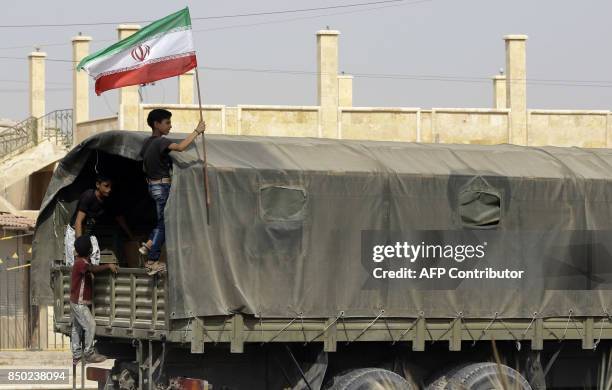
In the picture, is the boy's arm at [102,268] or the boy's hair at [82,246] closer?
the boy's arm at [102,268]

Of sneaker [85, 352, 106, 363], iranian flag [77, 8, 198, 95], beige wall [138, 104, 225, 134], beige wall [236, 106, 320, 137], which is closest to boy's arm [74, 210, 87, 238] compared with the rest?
sneaker [85, 352, 106, 363]

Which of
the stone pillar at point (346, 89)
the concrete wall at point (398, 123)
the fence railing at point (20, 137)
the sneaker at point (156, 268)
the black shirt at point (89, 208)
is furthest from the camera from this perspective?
the stone pillar at point (346, 89)

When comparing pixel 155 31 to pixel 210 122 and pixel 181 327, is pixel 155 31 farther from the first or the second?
pixel 210 122

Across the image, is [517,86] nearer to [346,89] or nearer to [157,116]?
[346,89]

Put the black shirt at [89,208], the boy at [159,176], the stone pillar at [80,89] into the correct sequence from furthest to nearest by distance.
Result: the stone pillar at [80,89], the black shirt at [89,208], the boy at [159,176]

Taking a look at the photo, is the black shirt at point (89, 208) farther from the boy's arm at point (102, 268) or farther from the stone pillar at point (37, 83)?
the stone pillar at point (37, 83)

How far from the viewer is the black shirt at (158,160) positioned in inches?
530

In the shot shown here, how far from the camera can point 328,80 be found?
3575 centimetres

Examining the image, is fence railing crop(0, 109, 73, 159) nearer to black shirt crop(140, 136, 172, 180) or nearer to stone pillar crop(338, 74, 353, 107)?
stone pillar crop(338, 74, 353, 107)

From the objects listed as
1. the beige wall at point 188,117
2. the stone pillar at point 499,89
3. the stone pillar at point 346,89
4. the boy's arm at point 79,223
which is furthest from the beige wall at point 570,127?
the boy's arm at point 79,223

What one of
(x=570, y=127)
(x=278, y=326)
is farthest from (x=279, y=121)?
(x=278, y=326)

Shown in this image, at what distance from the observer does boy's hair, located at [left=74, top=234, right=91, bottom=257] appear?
14.5 meters

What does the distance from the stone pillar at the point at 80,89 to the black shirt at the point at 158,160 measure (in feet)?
81.4

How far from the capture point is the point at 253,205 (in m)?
13.7
